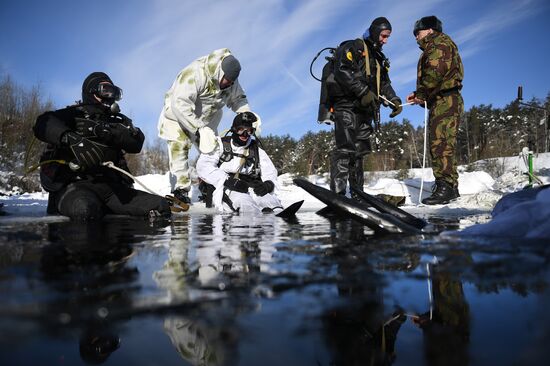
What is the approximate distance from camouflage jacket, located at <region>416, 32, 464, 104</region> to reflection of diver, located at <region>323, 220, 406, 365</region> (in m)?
4.51

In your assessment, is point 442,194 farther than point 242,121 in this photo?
No

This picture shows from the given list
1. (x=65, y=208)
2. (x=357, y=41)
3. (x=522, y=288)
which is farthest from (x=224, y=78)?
(x=522, y=288)

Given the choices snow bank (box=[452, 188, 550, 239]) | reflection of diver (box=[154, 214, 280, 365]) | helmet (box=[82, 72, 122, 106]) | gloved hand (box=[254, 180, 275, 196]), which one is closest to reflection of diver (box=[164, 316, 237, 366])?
reflection of diver (box=[154, 214, 280, 365])

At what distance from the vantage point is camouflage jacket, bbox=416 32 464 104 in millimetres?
4516

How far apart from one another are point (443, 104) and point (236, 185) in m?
3.01

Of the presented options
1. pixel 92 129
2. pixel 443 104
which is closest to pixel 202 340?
pixel 92 129

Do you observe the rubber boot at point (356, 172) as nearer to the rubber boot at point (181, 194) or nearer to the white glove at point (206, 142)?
the white glove at point (206, 142)

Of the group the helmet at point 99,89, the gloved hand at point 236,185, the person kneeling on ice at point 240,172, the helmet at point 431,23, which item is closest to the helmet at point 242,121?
the person kneeling on ice at point 240,172

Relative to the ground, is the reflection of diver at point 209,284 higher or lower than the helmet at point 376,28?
lower

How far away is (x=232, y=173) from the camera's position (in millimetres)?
4777

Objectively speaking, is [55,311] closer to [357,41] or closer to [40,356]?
[40,356]

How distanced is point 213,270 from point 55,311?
0.40 m

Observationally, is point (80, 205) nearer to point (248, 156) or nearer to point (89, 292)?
point (248, 156)

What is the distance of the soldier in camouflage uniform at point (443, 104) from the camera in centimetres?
452
